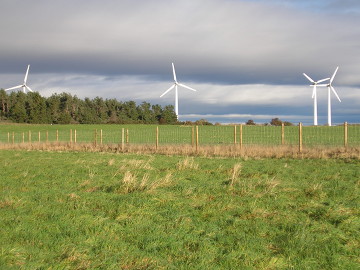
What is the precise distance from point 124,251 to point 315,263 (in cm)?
232

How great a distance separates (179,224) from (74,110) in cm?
9145

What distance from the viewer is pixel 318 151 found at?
19922 mm

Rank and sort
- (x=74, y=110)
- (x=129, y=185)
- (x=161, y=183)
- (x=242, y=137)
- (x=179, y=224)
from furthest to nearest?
1. (x=74, y=110)
2. (x=242, y=137)
3. (x=161, y=183)
4. (x=129, y=185)
5. (x=179, y=224)

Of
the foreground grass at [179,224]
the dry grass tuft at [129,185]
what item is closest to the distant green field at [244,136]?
the dry grass tuft at [129,185]

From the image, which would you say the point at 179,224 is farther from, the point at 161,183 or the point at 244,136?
the point at 244,136

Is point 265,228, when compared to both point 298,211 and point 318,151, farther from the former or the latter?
point 318,151

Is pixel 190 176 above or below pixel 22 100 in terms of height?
below

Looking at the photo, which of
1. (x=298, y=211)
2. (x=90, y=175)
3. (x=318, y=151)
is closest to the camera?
(x=298, y=211)

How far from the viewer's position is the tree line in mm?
85562

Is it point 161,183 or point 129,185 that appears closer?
point 129,185

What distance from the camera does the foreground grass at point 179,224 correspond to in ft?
16.1

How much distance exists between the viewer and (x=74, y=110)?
94250 mm

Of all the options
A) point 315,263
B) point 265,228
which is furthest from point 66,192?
point 315,263

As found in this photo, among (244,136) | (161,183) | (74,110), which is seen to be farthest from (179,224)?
(74,110)
